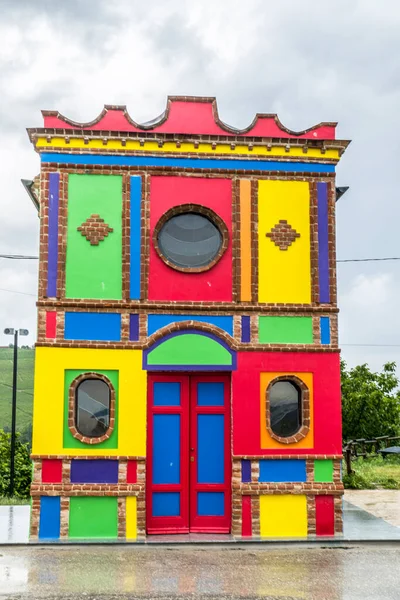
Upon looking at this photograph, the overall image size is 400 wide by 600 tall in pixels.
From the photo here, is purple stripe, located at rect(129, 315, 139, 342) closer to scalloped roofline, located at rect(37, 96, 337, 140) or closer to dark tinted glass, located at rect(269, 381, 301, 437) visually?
dark tinted glass, located at rect(269, 381, 301, 437)

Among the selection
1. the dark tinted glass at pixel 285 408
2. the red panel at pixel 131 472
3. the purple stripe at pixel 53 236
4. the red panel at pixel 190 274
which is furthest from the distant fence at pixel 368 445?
the purple stripe at pixel 53 236

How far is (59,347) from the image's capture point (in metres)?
11.2

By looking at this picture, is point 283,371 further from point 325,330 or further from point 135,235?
point 135,235

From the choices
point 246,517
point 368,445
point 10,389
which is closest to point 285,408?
point 246,517

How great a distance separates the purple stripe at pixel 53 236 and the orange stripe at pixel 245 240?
3.01 meters

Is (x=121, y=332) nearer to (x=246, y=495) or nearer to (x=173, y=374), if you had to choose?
(x=173, y=374)

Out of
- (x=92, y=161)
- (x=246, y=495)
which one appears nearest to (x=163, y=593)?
(x=246, y=495)

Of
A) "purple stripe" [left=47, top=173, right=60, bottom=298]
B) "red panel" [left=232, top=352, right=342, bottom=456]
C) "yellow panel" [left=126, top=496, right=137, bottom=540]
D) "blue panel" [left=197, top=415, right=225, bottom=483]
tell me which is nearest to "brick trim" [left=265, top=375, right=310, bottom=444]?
"red panel" [left=232, top=352, right=342, bottom=456]

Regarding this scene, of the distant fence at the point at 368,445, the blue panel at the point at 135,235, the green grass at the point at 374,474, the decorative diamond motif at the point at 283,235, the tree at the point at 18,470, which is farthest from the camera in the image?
the distant fence at the point at 368,445

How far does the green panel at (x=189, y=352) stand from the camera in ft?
37.3

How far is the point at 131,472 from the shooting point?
36.3ft

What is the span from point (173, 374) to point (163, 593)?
12.9ft

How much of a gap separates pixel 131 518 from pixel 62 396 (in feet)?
7.09

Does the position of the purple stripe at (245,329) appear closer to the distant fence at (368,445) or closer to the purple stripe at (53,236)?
the purple stripe at (53,236)
